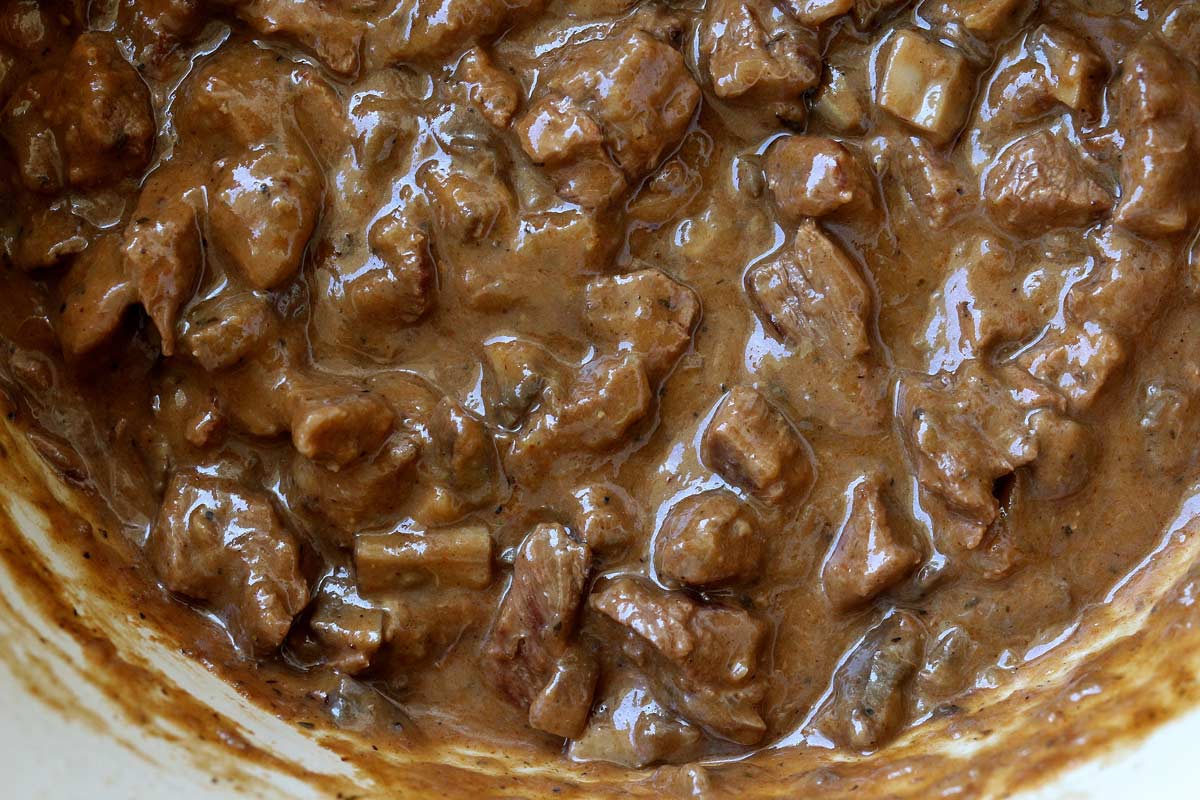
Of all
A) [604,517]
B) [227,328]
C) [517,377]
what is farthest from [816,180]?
[227,328]

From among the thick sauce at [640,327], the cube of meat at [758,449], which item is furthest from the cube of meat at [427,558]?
the cube of meat at [758,449]

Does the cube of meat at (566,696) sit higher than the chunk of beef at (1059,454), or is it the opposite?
the chunk of beef at (1059,454)

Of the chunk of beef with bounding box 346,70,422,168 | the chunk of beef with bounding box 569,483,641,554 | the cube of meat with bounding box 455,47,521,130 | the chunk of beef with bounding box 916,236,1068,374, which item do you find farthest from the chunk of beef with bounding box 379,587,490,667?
the chunk of beef with bounding box 916,236,1068,374

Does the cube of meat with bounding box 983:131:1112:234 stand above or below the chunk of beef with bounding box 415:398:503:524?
above

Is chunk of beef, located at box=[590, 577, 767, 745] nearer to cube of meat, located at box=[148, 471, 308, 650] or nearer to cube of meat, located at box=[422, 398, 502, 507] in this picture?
cube of meat, located at box=[422, 398, 502, 507]

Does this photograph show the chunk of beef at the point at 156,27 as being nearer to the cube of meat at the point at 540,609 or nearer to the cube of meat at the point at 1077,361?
the cube of meat at the point at 540,609

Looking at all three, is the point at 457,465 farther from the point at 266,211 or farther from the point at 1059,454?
the point at 1059,454
